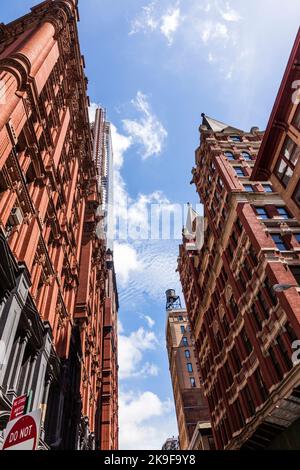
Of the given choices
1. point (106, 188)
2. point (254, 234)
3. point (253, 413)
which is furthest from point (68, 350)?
point (106, 188)

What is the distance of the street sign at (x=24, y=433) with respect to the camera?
4.80 metres

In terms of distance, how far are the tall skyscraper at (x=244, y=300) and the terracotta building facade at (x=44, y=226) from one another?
1511cm

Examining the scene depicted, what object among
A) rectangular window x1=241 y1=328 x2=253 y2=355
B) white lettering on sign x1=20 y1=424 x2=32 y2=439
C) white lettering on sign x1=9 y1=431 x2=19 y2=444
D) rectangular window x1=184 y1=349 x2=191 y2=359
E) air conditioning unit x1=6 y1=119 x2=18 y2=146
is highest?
rectangular window x1=184 y1=349 x2=191 y2=359

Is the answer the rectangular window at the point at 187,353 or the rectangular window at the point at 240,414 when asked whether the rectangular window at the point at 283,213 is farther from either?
the rectangular window at the point at 187,353

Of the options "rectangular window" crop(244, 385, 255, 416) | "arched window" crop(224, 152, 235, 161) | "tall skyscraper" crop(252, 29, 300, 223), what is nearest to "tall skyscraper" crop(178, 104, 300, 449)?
"rectangular window" crop(244, 385, 255, 416)

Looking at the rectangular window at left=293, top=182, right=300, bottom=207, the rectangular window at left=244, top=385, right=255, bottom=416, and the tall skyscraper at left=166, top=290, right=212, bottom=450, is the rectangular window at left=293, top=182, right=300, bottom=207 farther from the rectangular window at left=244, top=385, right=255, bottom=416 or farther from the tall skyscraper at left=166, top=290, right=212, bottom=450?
the tall skyscraper at left=166, top=290, right=212, bottom=450

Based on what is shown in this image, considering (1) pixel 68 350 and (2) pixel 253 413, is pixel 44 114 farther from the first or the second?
(2) pixel 253 413

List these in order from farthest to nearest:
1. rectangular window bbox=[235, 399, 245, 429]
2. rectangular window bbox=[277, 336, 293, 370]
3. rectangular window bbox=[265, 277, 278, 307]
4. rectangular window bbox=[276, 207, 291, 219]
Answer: rectangular window bbox=[276, 207, 291, 219] → rectangular window bbox=[235, 399, 245, 429] → rectangular window bbox=[265, 277, 278, 307] → rectangular window bbox=[277, 336, 293, 370]

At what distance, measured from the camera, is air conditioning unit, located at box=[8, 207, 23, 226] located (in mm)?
18583

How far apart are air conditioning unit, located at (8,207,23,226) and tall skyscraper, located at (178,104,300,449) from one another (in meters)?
18.6

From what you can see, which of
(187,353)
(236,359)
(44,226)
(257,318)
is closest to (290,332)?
(257,318)

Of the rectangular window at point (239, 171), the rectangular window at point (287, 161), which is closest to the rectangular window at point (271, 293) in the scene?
the rectangular window at point (287, 161)

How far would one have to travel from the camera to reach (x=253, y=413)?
2773 centimetres

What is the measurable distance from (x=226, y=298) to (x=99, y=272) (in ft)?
91.1
